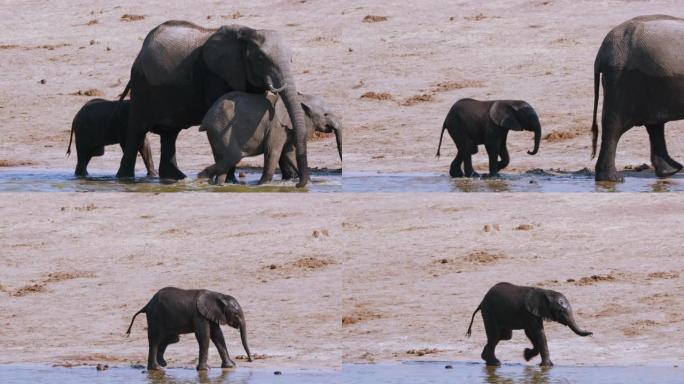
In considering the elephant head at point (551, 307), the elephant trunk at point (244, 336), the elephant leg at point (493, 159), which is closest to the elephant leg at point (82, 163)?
the elephant leg at point (493, 159)

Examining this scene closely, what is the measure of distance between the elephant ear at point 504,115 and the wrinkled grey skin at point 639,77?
120cm

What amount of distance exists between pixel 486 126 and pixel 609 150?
4.90ft

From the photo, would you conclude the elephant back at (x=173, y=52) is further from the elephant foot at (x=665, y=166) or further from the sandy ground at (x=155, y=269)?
the elephant foot at (x=665, y=166)

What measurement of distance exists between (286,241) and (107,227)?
2074 millimetres

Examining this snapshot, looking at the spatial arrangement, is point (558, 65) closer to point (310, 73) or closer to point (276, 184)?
point (310, 73)

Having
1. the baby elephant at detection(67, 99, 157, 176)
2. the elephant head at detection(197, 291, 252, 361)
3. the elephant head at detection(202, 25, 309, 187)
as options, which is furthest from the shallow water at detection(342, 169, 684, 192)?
the elephant head at detection(197, 291, 252, 361)

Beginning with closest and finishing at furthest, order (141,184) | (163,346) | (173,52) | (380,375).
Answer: (380,375) < (163,346) < (173,52) < (141,184)

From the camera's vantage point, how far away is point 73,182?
56.8 feet

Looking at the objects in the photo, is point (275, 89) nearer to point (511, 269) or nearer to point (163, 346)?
point (511, 269)

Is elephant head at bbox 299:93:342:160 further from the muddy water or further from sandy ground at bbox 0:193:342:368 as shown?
the muddy water

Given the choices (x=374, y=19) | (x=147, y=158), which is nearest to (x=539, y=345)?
(x=147, y=158)

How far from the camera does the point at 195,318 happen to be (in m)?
13.1

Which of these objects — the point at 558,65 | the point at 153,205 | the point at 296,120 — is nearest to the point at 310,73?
the point at 558,65

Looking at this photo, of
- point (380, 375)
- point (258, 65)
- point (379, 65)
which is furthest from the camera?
point (379, 65)
